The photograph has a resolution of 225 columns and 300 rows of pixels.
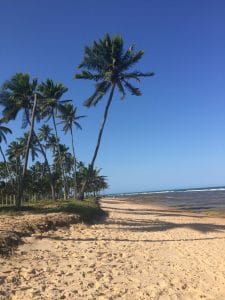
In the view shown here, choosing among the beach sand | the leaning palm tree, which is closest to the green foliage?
the leaning palm tree

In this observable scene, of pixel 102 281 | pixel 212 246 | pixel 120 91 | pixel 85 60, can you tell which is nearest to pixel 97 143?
pixel 120 91

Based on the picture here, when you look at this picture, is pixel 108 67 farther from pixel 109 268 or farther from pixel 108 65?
pixel 109 268

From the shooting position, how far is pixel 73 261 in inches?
368

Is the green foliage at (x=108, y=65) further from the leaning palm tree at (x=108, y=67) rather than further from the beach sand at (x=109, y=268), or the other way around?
the beach sand at (x=109, y=268)

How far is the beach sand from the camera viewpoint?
24.0ft

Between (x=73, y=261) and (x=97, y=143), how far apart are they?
19.7 meters

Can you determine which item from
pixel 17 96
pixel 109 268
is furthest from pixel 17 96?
pixel 109 268

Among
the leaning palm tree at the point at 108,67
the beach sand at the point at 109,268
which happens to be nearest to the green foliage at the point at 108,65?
the leaning palm tree at the point at 108,67

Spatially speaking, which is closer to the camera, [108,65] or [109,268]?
[109,268]

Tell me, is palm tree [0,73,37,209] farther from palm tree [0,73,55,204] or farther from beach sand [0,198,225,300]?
beach sand [0,198,225,300]

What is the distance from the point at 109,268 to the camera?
29.9 feet

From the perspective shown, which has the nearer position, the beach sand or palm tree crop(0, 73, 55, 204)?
the beach sand

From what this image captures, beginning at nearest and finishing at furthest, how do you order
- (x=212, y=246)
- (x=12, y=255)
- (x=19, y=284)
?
(x=19, y=284) → (x=12, y=255) → (x=212, y=246)

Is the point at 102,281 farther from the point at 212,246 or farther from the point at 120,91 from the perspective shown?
the point at 120,91
